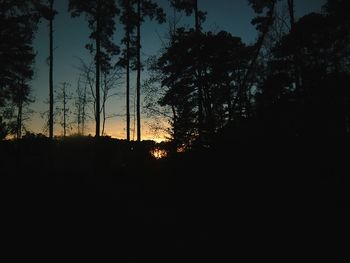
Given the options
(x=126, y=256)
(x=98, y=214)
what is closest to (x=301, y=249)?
(x=126, y=256)

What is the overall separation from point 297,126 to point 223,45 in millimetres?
Result: 12033

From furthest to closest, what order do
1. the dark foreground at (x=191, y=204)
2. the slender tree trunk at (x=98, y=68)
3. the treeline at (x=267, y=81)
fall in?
1. the slender tree trunk at (x=98, y=68)
2. the treeline at (x=267, y=81)
3. the dark foreground at (x=191, y=204)

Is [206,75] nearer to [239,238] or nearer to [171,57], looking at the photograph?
[171,57]

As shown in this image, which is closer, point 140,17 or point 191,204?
point 191,204

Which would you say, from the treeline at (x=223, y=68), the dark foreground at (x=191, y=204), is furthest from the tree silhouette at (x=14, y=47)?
the dark foreground at (x=191, y=204)

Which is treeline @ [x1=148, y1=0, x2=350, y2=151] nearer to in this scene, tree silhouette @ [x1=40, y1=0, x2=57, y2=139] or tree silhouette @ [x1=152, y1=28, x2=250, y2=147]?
tree silhouette @ [x1=152, y1=28, x2=250, y2=147]

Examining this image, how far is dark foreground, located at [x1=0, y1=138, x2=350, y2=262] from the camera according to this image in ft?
24.3

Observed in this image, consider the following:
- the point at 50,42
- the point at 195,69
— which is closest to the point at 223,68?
the point at 195,69

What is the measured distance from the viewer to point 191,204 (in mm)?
10578

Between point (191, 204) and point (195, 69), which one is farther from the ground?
point (195, 69)

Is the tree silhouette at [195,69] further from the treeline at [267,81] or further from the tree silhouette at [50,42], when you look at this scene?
the tree silhouette at [50,42]

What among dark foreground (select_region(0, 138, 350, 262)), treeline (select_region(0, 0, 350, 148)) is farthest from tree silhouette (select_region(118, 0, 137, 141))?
dark foreground (select_region(0, 138, 350, 262))

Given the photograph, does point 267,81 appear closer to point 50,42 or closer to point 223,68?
point 223,68

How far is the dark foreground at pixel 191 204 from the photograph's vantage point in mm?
7395
